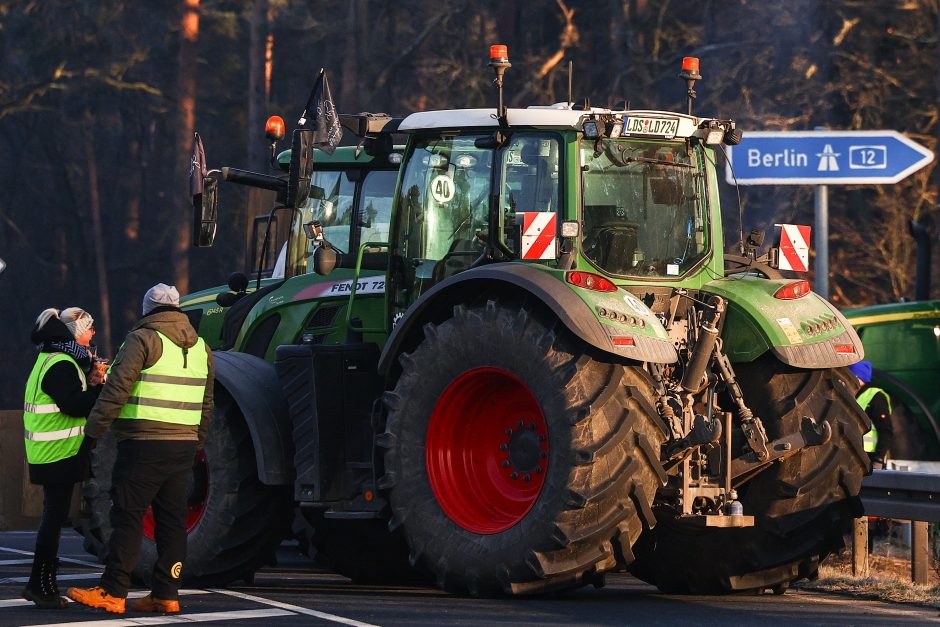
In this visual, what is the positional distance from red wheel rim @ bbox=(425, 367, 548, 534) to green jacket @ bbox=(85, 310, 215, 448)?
Answer: 1383mm

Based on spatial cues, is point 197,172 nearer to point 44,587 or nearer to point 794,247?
point 44,587

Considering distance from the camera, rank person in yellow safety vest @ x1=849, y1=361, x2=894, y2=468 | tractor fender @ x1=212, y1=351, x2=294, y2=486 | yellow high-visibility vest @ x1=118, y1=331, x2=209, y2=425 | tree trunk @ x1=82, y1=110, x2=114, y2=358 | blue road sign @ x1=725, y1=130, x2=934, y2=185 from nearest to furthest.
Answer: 1. yellow high-visibility vest @ x1=118, y1=331, x2=209, y2=425
2. tractor fender @ x1=212, y1=351, x2=294, y2=486
3. blue road sign @ x1=725, y1=130, x2=934, y2=185
4. person in yellow safety vest @ x1=849, y1=361, x2=894, y2=468
5. tree trunk @ x1=82, y1=110, x2=114, y2=358

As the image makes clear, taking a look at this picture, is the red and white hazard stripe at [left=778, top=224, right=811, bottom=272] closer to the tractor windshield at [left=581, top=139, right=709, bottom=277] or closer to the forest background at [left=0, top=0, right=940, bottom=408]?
the tractor windshield at [left=581, top=139, right=709, bottom=277]

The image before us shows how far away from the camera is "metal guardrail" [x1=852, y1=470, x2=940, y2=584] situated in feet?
35.4

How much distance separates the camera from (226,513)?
10.6 metres

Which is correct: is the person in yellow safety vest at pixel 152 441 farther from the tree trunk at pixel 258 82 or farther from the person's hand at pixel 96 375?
the tree trunk at pixel 258 82

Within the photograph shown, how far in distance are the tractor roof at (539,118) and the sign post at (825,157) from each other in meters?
3.55

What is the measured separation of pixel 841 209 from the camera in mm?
28094

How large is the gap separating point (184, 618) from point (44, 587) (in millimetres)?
1037

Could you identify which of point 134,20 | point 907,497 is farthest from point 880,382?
point 134,20

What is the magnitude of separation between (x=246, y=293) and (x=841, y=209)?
55.7 feet

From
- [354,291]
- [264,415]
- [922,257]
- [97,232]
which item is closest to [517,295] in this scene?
[354,291]

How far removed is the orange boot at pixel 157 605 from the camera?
30.8 feet

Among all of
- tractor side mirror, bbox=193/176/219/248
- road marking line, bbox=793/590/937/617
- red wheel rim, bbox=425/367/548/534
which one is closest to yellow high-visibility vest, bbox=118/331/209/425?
red wheel rim, bbox=425/367/548/534
